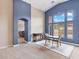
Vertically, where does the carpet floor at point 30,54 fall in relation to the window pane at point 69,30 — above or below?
below

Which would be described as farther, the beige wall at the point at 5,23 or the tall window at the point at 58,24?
the tall window at the point at 58,24

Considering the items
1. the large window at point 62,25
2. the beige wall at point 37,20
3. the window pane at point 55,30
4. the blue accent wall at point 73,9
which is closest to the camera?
the blue accent wall at point 73,9

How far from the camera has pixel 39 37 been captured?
8062mm

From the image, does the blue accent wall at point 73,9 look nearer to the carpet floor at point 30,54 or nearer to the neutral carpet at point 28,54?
the carpet floor at point 30,54

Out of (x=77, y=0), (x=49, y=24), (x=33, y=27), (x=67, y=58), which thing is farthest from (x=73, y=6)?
(x=67, y=58)

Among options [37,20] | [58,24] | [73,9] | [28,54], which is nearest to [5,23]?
[28,54]

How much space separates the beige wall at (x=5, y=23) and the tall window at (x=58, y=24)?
4275 mm

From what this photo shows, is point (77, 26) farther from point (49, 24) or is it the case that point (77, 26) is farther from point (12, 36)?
point (12, 36)

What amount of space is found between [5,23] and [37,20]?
3.42 metres

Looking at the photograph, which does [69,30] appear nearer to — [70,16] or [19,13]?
[70,16]

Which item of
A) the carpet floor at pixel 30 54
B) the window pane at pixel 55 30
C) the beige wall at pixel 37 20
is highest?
the beige wall at pixel 37 20

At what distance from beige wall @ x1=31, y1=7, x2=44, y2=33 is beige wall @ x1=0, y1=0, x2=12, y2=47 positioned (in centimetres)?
241

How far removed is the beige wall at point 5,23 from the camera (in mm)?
5289

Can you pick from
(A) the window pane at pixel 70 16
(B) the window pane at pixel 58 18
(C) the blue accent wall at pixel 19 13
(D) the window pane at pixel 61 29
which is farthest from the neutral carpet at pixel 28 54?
(B) the window pane at pixel 58 18
